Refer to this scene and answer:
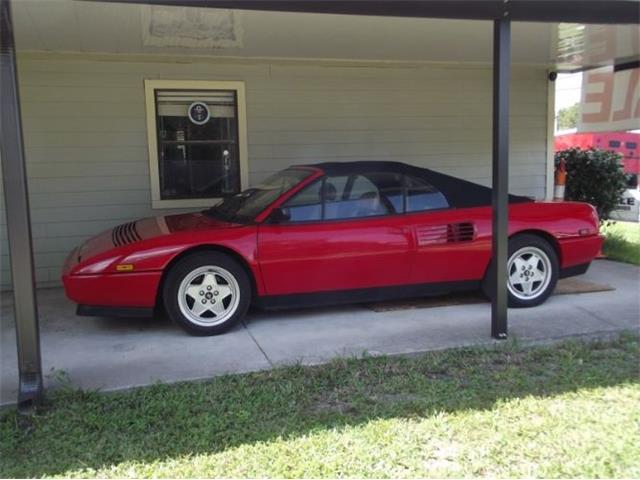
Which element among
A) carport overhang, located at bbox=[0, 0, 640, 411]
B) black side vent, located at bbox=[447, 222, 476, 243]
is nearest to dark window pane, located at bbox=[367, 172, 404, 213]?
black side vent, located at bbox=[447, 222, 476, 243]

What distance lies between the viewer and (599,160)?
8828 millimetres

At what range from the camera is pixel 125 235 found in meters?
5.20

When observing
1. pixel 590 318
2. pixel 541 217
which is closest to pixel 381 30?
pixel 541 217

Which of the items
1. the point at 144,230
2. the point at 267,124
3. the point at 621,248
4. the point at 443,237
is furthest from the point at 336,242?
the point at 621,248

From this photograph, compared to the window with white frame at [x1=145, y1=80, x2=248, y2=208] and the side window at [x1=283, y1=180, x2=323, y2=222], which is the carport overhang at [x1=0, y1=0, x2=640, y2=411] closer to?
the side window at [x1=283, y1=180, x2=323, y2=222]

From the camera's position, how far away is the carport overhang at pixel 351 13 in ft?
11.1

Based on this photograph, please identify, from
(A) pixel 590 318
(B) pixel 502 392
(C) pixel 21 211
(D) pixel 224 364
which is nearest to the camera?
(C) pixel 21 211

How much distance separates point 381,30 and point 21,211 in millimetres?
4147

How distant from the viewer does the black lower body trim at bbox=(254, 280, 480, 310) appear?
5.16 meters

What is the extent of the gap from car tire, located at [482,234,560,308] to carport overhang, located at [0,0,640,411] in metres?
0.95

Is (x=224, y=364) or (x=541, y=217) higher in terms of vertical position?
(x=541, y=217)

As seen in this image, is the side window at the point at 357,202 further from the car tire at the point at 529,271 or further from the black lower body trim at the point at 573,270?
the black lower body trim at the point at 573,270

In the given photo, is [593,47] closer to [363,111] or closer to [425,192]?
[363,111]

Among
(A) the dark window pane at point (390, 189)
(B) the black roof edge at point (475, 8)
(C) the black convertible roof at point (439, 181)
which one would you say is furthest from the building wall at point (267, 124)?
(B) the black roof edge at point (475, 8)
